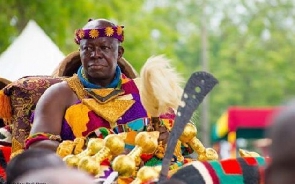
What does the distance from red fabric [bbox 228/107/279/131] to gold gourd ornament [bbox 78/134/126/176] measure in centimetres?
1588

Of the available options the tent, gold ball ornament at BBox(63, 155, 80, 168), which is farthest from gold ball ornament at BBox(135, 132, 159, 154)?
the tent

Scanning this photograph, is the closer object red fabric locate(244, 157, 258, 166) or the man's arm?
red fabric locate(244, 157, 258, 166)

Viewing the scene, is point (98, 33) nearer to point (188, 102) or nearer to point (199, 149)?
point (199, 149)

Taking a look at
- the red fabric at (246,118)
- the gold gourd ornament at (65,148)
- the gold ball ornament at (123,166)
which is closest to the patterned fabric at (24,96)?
the gold gourd ornament at (65,148)

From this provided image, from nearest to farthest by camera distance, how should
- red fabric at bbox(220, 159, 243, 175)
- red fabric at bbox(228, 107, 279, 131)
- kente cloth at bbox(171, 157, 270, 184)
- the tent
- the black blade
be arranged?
kente cloth at bbox(171, 157, 270, 184) < red fabric at bbox(220, 159, 243, 175) < the black blade < the tent < red fabric at bbox(228, 107, 279, 131)

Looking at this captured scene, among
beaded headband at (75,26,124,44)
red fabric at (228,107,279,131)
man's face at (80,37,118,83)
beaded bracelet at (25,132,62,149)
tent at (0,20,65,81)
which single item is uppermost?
beaded headband at (75,26,124,44)

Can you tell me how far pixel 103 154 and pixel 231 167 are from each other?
101 cm

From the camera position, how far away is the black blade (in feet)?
14.4

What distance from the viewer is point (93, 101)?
589 centimetres

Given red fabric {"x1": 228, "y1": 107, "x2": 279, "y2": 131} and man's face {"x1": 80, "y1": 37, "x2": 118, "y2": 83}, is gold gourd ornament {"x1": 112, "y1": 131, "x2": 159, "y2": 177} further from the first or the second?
red fabric {"x1": 228, "y1": 107, "x2": 279, "y2": 131}

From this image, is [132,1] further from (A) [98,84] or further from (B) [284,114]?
(B) [284,114]

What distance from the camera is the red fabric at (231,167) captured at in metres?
4.03

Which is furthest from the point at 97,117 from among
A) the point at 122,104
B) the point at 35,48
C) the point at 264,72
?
the point at 264,72

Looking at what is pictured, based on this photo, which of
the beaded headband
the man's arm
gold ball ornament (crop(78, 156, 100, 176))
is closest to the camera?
gold ball ornament (crop(78, 156, 100, 176))
